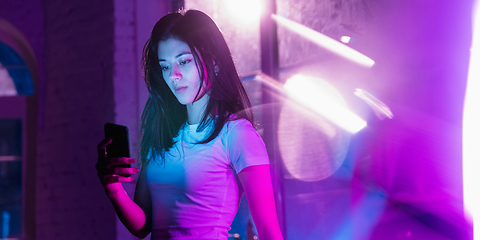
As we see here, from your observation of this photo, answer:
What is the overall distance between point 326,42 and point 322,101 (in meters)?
0.35

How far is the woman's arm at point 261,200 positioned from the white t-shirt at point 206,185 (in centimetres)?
3

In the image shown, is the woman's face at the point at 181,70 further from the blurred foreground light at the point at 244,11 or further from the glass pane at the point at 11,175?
the glass pane at the point at 11,175

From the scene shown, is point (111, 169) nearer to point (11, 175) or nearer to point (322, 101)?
point (322, 101)

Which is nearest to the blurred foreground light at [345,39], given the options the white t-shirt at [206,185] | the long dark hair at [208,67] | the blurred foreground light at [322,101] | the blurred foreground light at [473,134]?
the blurred foreground light at [322,101]

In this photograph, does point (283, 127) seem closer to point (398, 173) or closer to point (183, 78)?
point (398, 173)

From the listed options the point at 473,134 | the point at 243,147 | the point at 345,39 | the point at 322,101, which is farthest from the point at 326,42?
the point at 243,147

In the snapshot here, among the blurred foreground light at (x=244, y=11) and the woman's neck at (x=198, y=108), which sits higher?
the blurred foreground light at (x=244, y=11)

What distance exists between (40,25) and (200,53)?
2583 millimetres

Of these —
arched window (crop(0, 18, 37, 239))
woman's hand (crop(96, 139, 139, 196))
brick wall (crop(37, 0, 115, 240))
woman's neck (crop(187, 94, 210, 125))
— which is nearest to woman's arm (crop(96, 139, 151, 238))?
woman's hand (crop(96, 139, 139, 196))

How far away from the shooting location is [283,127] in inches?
91.0

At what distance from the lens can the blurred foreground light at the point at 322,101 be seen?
6.52ft

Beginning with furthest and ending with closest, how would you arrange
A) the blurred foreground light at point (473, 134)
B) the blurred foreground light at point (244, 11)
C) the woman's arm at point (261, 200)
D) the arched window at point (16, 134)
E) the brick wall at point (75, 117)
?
the arched window at point (16, 134) < the brick wall at point (75, 117) < the blurred foreground light at point (244, 11) < the blurred foreground light at point (473, 134) < the woman's arm at point (261, 200)

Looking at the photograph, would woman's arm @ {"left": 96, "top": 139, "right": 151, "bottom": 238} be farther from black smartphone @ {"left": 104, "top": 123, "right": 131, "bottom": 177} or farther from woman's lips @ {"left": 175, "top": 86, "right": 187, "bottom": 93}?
woman's lips @ {"left": 175, "top": 86, "right": 187, "bottom": 93}

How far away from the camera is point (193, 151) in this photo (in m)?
1.20
